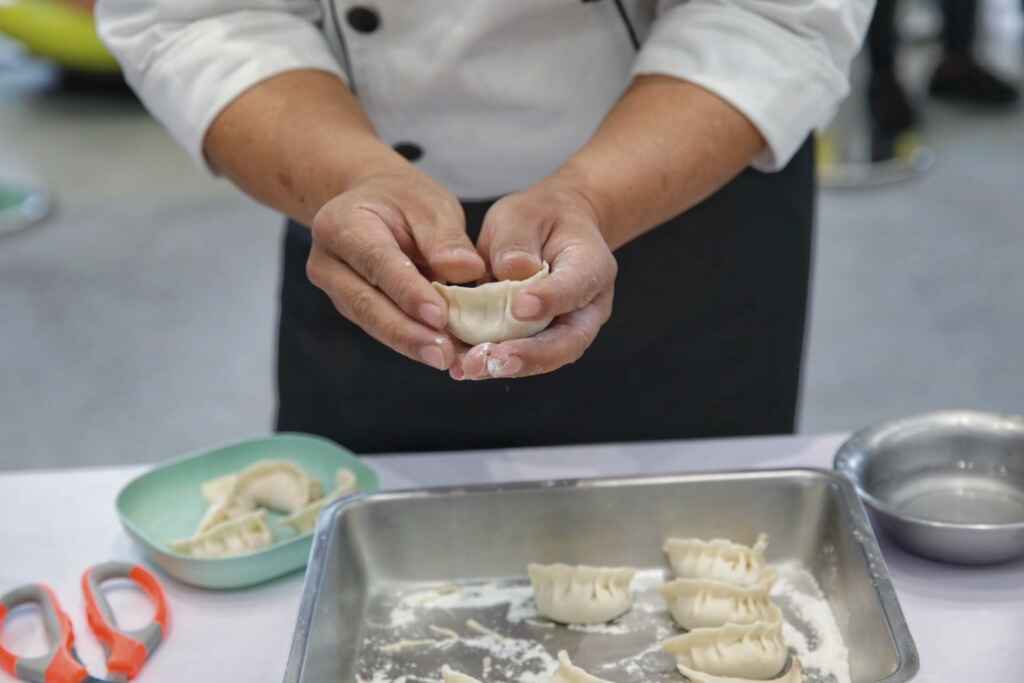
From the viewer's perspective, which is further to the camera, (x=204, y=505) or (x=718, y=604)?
(x=204, y=505)

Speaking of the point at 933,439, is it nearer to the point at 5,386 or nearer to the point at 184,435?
the point at 184,435

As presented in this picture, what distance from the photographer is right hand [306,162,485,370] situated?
0.92 meters

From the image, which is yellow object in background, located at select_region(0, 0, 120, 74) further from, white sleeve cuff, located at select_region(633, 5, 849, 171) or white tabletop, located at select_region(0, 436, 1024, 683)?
white sleeve cuff, located at select_region(633, 5, 849, 171)

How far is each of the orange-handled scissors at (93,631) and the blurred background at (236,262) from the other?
5.61ft

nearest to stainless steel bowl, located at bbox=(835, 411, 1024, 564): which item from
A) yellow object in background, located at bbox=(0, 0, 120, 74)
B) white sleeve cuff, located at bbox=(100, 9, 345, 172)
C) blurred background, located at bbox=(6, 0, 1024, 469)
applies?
white sleeve cuff, located at bbox=(100, 9, 345, 172)

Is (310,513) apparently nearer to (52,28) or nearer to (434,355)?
(434,355)

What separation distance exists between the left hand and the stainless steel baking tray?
8.1 inches

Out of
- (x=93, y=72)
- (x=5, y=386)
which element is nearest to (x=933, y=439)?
(x=5, y=386)

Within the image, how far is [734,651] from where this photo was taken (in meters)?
0.95

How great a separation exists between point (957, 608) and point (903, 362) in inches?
80.9

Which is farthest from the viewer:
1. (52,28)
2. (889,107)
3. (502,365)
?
(52,28)

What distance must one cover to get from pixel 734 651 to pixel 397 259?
15.5 inches

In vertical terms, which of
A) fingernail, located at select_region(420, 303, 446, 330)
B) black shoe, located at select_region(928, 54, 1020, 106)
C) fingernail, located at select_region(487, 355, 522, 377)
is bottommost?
black shoe, located at select_region(928, 54, 1020, 106)

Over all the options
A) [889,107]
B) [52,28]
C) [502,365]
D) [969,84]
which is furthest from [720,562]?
[52,28]
